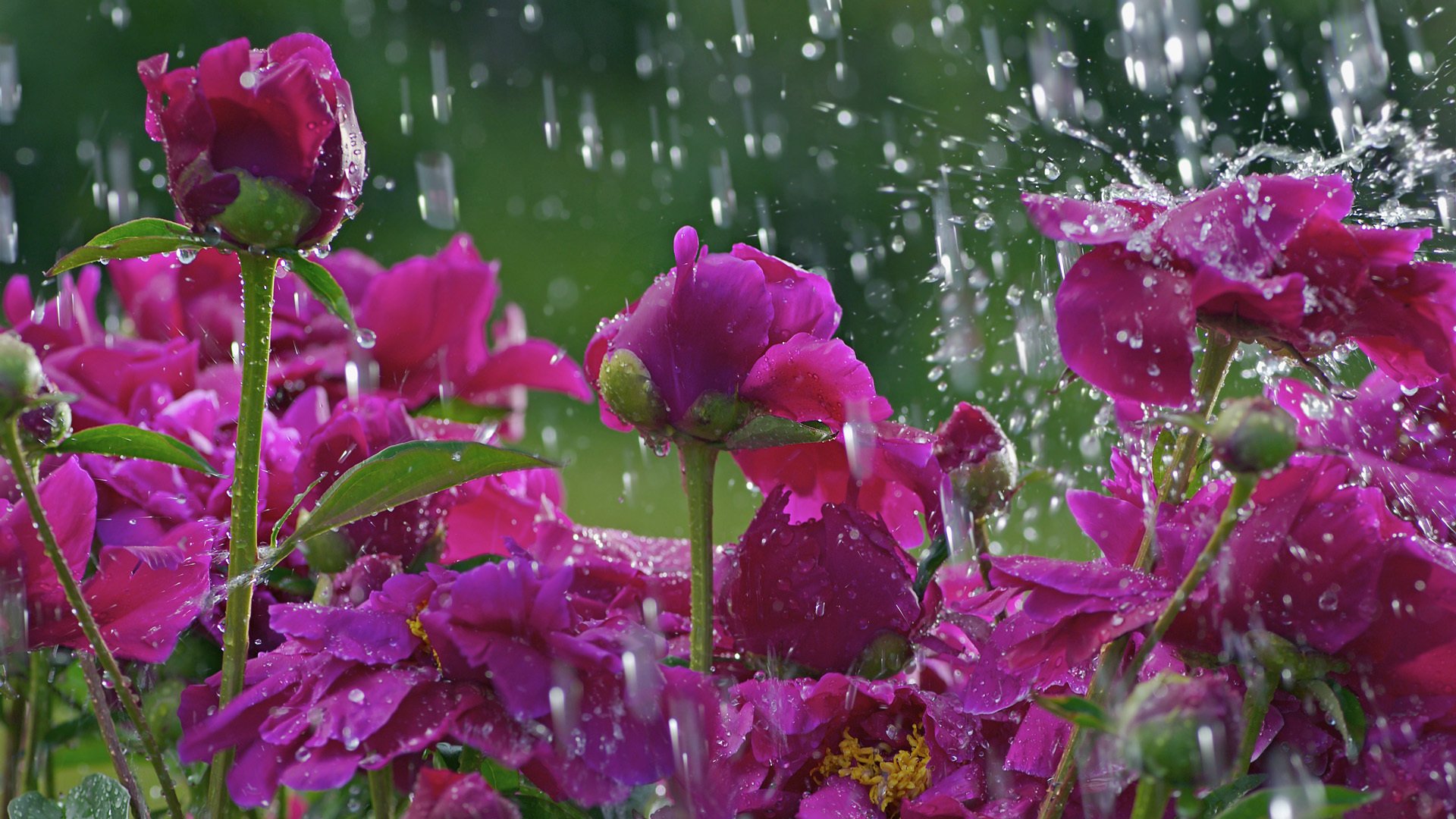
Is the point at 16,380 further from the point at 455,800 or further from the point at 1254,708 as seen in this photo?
the point at 1254,708

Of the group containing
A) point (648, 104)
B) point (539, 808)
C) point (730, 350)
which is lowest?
point (539, 808)

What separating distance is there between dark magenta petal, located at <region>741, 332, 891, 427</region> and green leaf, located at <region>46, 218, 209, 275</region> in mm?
129

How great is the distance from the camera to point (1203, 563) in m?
0.25

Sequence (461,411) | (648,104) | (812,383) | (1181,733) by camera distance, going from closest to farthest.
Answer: (1181,733), (812,383), (461,411), (648,104)

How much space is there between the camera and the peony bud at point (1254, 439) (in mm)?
232

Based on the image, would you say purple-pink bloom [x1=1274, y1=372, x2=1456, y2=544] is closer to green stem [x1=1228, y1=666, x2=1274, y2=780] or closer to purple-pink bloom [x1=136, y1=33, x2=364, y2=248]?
green stem [x1=1228, y1=666, x2=1274, y2=780]

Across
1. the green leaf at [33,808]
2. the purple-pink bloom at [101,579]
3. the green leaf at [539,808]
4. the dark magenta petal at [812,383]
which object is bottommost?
the green leaf at [539,808]

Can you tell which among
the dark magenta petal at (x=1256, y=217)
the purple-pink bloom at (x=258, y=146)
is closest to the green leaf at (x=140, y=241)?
the purple-pink bloom at (x=258, y=146)

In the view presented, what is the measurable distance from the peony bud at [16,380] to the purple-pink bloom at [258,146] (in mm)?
51

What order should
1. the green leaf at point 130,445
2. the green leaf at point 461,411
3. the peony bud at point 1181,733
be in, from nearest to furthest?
the peony bud at point 1181,733, the green leaf at point 130,445, the green leaf at point 461,411

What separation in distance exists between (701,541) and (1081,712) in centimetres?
11

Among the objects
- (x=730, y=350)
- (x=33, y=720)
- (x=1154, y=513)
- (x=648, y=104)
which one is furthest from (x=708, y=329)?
(x=648, y=104)

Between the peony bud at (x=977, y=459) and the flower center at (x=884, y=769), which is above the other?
the peony bud at (x=977, y=459)

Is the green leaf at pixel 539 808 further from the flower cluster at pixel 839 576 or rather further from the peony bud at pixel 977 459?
the peony bud at pixel 977 459
